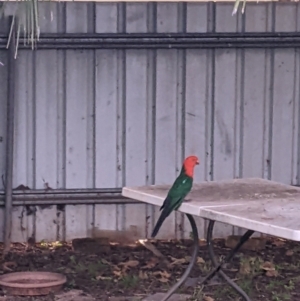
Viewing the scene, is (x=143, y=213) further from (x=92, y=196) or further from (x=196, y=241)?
(x=196, y=241)

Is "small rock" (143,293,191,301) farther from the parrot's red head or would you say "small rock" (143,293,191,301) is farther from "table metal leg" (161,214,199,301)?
the parrot's red head

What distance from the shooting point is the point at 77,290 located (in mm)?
5223

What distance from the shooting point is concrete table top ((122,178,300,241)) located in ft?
11.9

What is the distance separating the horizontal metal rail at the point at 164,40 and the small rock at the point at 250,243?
4.80 ft

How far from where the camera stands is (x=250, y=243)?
6.29 metres

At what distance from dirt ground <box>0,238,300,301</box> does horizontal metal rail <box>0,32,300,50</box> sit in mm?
1487

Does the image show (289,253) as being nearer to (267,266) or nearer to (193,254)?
(267,266)

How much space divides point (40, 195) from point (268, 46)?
80.2 inches

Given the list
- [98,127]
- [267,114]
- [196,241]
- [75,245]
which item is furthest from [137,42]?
[196,241]

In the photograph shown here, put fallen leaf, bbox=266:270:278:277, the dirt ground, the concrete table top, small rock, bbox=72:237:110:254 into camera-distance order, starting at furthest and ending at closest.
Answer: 1. small rock, bbox=72:237:110:254
2. fallen leaf, bbox=266:270:278:277
3. the dirt ground
4. the concrete table top

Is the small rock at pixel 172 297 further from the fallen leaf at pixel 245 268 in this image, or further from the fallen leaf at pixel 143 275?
the fallen leaf at pixel 245 268

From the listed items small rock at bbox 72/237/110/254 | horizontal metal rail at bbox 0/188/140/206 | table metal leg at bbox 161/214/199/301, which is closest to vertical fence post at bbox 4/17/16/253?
horizontal metal rail at bbox 0/188/140/206

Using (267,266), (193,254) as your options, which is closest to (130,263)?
(267,266)

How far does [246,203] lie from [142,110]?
217 centimetres
